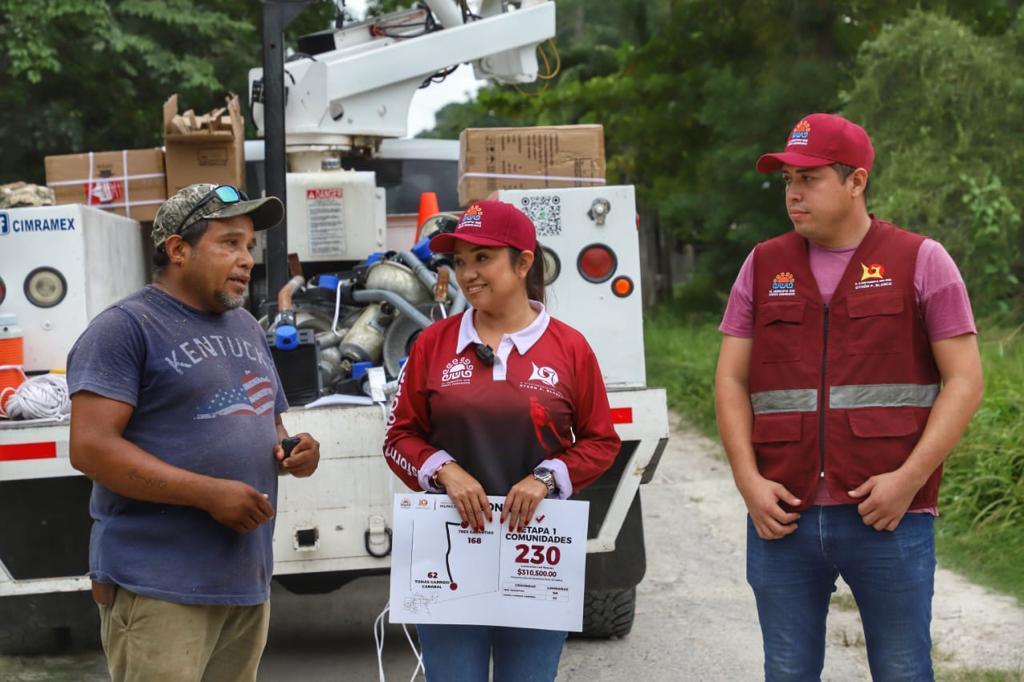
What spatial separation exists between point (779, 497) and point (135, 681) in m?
1.62

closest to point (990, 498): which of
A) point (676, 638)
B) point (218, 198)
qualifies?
point (676, 638)

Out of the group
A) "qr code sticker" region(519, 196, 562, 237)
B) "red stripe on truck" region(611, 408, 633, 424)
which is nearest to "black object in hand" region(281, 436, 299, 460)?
"red stripe on truck" region(611, 408, 633, 424)

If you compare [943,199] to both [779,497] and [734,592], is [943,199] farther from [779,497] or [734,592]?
[779,497]

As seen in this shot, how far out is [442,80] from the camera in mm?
7605

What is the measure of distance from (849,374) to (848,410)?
9 cm

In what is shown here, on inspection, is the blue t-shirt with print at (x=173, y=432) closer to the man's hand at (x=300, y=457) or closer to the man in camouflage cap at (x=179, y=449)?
the man in camouflage cap at (x=179, y=449)

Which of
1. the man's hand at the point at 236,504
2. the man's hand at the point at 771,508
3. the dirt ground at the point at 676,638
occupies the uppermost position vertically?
the man's hand at the point at 236,504

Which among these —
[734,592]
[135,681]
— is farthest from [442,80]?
[135,681]

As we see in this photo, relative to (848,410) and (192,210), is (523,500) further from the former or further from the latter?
(192,210)

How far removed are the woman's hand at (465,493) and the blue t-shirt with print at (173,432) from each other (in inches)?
18.3

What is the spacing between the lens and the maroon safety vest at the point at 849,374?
3.46m

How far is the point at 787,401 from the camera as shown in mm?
3539

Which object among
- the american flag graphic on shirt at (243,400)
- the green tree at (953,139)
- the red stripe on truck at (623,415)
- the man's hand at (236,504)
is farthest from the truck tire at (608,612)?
the green tree at (953,139)

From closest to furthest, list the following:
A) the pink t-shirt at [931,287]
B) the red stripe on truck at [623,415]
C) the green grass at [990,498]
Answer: the pink t-shirt at [931,287] → the red stripe on truck at [623,415] → the green grass at [990,498]
